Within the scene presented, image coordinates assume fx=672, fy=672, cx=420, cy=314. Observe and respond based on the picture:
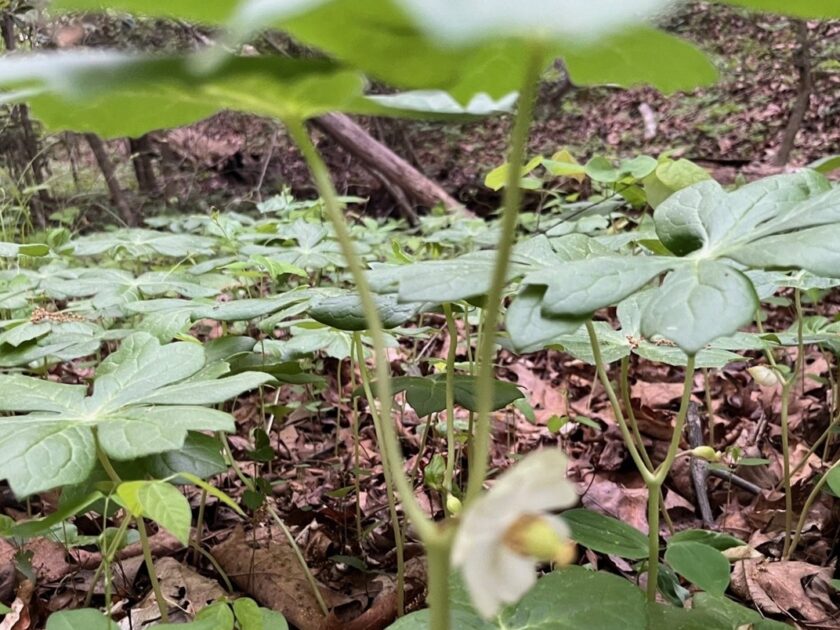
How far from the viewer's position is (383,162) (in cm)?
401

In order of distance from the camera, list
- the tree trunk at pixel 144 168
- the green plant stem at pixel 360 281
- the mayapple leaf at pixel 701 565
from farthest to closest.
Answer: the tree trunk at pixel 144 168
the mayapple leaf at pixel 701 565
the green plant stem at pixel 360 281

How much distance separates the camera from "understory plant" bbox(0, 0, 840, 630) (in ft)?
1.05

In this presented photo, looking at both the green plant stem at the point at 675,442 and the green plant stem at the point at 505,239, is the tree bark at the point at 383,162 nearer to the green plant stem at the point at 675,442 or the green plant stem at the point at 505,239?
the green plant stem at the point at 675,442

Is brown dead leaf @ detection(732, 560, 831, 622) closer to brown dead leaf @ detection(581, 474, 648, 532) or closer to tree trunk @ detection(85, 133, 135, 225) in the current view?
brown dead leaf @ detection(581, 474, 648, 532)

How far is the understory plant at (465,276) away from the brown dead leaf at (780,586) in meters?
0.21

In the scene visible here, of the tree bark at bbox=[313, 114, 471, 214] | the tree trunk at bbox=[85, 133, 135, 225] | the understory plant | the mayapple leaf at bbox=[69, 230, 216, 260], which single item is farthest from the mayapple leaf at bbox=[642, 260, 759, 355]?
the tree trunk at bbox=[85, 133, 135, 225]

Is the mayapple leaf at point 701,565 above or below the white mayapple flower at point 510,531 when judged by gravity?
below

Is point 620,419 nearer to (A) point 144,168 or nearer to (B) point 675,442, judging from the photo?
(B) point 675,442

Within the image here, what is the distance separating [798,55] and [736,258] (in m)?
3.04

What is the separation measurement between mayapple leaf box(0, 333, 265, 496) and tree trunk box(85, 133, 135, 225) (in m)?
3.21

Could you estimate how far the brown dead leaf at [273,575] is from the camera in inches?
41.5

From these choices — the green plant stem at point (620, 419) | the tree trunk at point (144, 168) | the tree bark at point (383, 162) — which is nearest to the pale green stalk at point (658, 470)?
the green plant stem at point (620, 419)

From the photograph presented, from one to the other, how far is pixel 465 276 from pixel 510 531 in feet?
1.02

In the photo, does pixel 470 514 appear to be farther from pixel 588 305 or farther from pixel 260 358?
pixel 260 358
